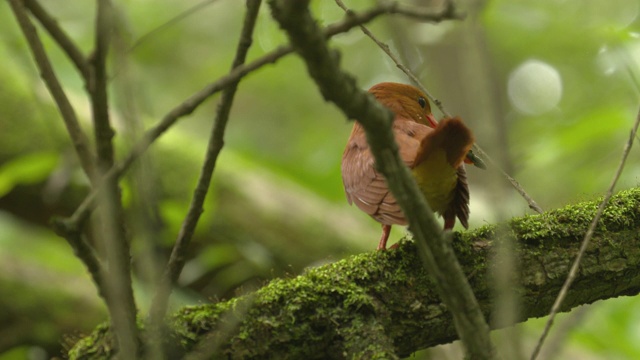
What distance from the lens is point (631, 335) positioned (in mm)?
3592

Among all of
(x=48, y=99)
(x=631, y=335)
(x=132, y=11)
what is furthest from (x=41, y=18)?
(x=132, y=11)

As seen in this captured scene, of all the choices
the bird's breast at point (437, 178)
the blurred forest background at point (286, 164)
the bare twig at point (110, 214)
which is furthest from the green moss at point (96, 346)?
the bird's breast at point (437, 178)

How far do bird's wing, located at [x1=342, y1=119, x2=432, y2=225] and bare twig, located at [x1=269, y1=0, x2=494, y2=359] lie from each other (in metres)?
0.85

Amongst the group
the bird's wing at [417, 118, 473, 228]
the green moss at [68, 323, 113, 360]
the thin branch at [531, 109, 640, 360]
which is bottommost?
the thin branch at [531, 109, 640, 360]

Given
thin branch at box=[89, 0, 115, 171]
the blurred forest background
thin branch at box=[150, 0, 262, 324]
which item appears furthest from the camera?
the blurred forest background

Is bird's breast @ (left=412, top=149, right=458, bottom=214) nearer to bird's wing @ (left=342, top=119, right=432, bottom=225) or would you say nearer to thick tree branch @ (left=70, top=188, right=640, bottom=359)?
bird's wing @ (left=342, top=119, right=432, bottom=225)

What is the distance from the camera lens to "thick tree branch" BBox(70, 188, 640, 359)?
195cm

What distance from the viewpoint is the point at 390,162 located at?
1233 mm

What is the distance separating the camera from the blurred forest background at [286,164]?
6.77ft

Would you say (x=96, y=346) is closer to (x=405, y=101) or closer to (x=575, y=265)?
(x=575, y=265)

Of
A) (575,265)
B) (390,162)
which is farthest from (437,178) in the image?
(390,162)

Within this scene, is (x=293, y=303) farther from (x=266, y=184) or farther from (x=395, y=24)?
(x=266, y=184)

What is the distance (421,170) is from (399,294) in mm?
388

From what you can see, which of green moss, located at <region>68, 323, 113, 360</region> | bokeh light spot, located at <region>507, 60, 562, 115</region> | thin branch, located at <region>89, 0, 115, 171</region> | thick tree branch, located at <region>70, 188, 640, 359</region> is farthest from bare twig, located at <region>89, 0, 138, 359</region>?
bokeh light spot, located at <region>507, 60, 562, 115</region>
